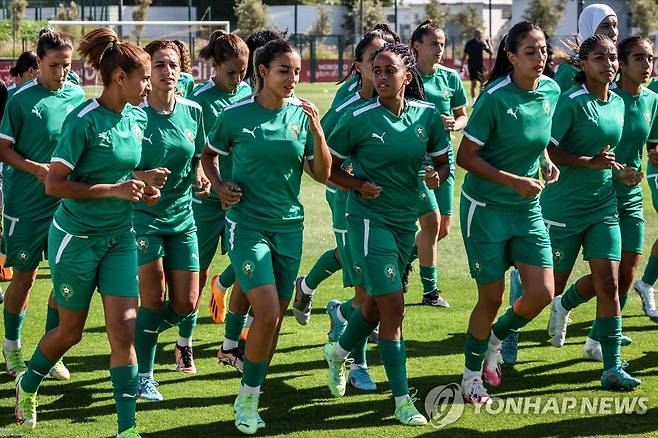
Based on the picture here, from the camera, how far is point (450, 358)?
805 centimetres

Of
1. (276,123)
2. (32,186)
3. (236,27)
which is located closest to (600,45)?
(276,123)

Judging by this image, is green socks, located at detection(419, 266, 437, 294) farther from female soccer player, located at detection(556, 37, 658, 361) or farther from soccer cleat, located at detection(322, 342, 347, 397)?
soccer cleat, located at detection(322, 342, 347, 397)

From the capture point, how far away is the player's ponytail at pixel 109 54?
19.1 ft

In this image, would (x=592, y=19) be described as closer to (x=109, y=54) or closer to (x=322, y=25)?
(x=109, y=54)

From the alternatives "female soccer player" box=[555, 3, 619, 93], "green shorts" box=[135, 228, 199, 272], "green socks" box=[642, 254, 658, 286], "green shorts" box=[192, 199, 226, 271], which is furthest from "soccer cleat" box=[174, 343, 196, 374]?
"green socks" box=[642, 254, 658, 286]

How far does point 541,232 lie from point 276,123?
5.76ft

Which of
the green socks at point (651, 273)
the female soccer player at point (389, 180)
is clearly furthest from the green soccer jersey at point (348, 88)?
the green socks at point (651, 273)

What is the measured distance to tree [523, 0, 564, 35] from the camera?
61781 millimetres

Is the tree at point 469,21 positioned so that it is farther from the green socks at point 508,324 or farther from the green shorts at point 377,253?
the green shorts at point 377,253

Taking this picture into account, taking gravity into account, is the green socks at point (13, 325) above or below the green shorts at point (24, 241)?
below

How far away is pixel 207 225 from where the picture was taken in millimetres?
8203

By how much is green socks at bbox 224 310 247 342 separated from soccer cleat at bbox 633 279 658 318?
353 cm

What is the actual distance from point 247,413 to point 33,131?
2550 mm

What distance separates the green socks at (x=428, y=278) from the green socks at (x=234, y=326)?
8.18ft
